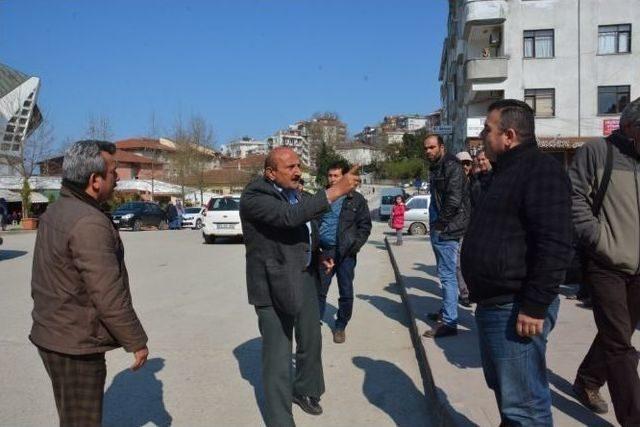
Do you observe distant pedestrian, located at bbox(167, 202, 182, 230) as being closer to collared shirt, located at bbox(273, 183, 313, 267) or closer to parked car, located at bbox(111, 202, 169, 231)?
parked car, located at bbox(111, 202, 169, 231)

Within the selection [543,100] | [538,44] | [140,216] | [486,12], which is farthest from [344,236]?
[538,44]

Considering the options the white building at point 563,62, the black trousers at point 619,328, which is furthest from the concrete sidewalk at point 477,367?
the white building at point 563,62

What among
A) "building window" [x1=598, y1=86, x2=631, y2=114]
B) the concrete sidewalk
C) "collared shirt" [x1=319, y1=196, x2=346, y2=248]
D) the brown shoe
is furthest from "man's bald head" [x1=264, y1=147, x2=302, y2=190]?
"building window" [x1=598, y1=86, x2=631, y2=114]

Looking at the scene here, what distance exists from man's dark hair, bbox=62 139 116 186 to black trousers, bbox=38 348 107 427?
876mm

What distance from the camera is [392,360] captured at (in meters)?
5.58

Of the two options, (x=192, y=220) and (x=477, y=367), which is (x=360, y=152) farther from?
(x=477, y=367)

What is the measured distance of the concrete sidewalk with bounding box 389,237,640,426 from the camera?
3.71m

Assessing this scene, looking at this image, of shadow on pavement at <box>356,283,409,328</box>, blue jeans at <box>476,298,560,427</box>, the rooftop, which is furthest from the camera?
the rooftop

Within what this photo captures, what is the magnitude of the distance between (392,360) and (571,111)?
96.7ft

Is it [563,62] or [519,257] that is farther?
[563,62]

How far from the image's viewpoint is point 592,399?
3.76m

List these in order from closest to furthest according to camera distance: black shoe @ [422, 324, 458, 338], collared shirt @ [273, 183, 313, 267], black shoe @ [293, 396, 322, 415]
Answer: collared shirt @ [273, 183, 313, 267]
black shoe @ [293, 396, 322, 415]
black shoe @ [422, 324, 458, 338]

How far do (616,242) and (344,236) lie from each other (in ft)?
9.80

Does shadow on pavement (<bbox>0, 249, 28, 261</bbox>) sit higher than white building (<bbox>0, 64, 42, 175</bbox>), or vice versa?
white building (<bbox>0, 64, 42, 175</bbox>)
